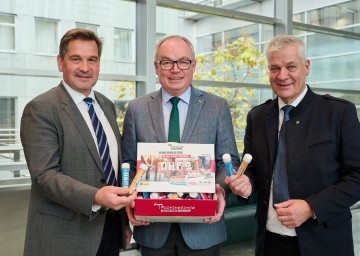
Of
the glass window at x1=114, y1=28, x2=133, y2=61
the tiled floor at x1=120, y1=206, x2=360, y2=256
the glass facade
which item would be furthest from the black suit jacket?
the glass window at x1=114, y1=28, x2=133, y2=61

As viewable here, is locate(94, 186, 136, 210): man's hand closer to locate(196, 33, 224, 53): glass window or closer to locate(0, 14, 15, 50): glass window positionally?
locate(0, 14, 15, 50): glass window

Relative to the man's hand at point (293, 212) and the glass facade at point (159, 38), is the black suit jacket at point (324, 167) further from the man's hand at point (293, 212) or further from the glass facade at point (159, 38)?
the glass facade at point (159, 38)

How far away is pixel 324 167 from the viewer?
1.70 m

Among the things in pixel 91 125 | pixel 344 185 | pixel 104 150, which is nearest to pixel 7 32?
pixel 91 125

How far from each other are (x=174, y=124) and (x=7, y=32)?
9.12ft

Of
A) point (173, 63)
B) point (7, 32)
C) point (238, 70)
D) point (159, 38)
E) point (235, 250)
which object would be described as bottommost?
point (235, 250)

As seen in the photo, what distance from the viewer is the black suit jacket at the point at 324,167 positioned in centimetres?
167

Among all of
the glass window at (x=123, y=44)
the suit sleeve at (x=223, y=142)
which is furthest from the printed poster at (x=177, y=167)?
the glass window at (x=123, y=44)

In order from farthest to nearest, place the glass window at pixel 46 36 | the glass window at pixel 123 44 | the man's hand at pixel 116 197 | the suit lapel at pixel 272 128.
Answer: the glass window at pixel 123 44, the glass window at pixel 46 36, the suit lapel at pixel 272 128, the man's hand at pixel 116 197

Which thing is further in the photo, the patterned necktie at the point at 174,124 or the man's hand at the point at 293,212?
the patterned necktie at the point at 174,124

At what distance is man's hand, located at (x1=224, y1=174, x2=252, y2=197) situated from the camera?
1589 mm

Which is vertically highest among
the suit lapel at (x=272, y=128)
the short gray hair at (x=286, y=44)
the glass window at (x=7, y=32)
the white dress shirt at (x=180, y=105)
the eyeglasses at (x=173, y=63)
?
the glass window at (x=7, y=32)

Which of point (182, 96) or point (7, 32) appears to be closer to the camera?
point (182, 96)

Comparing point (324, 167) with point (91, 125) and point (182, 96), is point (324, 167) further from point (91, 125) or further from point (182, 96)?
point (91, 125)
